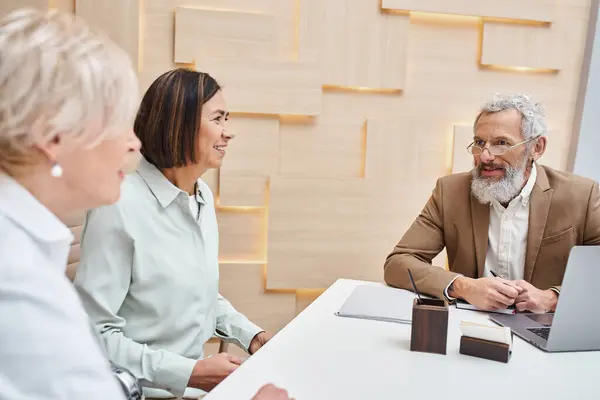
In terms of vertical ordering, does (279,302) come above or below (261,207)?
below

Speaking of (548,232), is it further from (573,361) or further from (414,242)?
(573,361)

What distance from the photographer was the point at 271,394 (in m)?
0.99

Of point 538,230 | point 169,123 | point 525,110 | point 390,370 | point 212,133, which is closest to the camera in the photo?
point 390,370

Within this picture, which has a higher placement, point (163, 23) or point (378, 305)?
point (163, 23)

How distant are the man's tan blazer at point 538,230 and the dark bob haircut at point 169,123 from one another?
918 millimetres

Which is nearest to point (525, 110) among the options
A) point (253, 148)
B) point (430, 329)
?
point (253, 148)

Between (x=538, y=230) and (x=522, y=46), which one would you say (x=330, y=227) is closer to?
(x=538, y=230)

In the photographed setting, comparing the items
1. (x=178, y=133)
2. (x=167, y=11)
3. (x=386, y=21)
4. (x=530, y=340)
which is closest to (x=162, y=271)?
(x=178, y=133)

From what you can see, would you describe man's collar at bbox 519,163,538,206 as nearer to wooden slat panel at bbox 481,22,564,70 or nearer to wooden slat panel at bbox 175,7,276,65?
wooden slat panel at bbox 481,22,564,70

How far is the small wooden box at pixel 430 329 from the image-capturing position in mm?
1323

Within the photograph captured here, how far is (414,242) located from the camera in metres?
2.28

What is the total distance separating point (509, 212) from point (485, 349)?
1.07 meters

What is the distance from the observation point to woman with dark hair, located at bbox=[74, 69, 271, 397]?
55.6 inches

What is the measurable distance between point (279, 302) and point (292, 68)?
1.16 meters
